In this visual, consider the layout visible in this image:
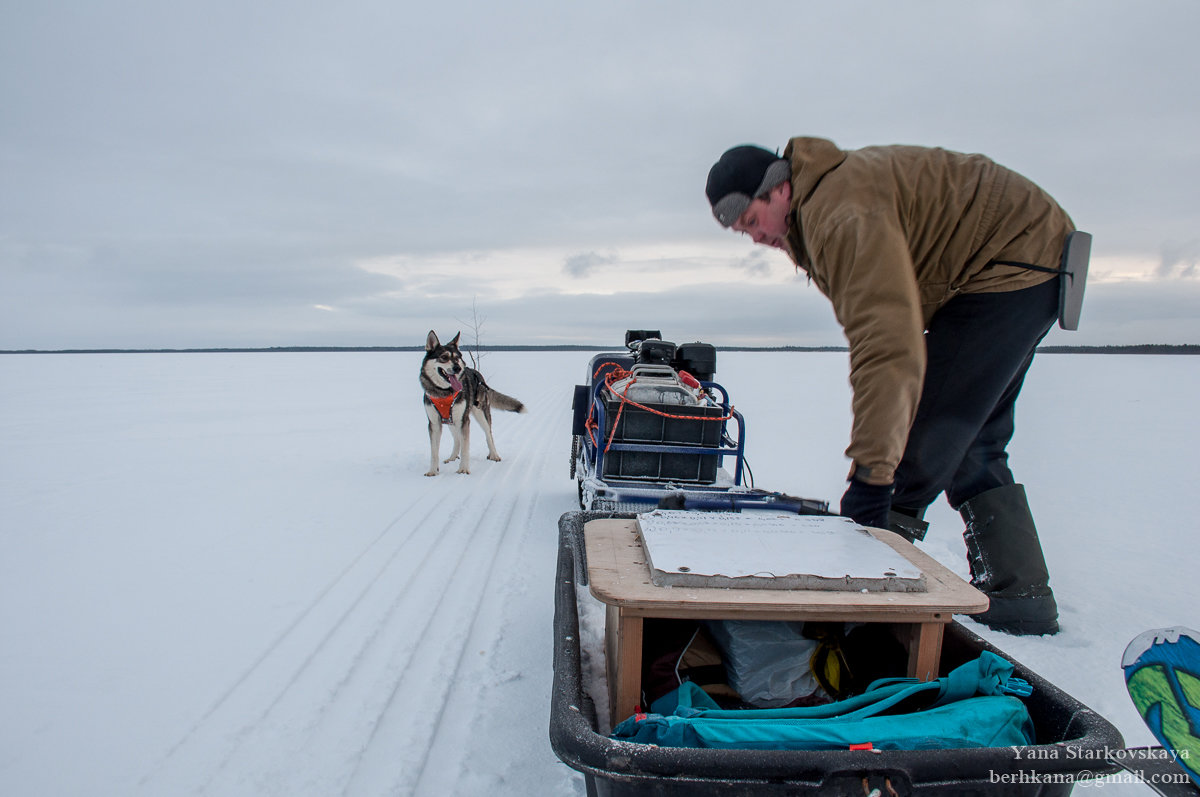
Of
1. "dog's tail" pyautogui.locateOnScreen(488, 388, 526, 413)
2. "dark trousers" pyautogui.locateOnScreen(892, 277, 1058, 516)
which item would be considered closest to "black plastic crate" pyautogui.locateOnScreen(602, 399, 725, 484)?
"dark trousers" pyautogui.locateOnScreen(892, 277, 1058, 516)

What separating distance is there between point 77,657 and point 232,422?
28.4 feet

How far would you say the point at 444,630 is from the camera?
2793 millimetres

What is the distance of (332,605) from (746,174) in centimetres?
268

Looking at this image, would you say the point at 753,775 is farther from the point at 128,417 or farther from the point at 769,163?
the point at 128,417

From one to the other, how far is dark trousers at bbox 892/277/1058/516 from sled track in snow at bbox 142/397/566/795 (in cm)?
179

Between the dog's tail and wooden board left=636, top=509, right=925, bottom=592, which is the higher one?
wooden board left=636, top=509, right=925, bottom=592

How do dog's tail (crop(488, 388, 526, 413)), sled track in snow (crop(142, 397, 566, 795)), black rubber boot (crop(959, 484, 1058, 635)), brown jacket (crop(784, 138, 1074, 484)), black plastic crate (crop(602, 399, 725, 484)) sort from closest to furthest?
brown jacket (crop(784, 138, 1074, 484)), sled track in snow (crop(142, 397, 566, 795)), black rubber boot (crop(959, 484, 1058, 635)), black plastic crate (crop(602, 399, 725, 484)), dog's tail (crop(488, 388, 526, 413))

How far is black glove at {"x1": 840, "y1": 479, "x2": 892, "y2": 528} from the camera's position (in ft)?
6.19

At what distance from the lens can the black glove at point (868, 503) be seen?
6.19 ft

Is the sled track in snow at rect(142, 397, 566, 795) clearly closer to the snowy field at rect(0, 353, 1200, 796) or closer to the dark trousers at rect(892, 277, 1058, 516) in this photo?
the snowy field at rect(0, 353, 1200, 796)

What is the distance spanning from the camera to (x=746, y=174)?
189 cm

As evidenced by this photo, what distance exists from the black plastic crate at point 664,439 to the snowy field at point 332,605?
762 millimetres

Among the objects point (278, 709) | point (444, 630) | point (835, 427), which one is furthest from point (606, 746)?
point (835, 427)

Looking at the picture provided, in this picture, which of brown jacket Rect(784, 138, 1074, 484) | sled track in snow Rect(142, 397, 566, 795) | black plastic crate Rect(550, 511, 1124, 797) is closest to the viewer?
black plastic crate Rect(550, 511, 1124, 797)
